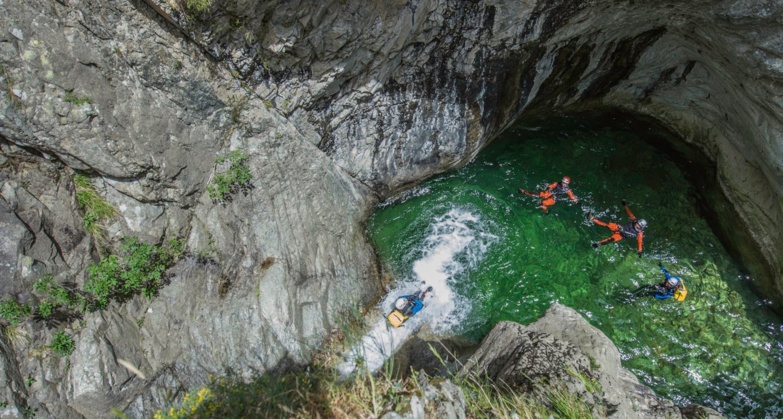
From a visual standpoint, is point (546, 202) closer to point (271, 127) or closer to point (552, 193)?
point (552, 193)

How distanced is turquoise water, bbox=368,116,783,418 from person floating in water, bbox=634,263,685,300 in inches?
6.2

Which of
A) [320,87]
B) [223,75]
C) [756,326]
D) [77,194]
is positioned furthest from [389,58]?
[756,326]

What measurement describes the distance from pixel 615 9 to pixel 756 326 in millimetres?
8172

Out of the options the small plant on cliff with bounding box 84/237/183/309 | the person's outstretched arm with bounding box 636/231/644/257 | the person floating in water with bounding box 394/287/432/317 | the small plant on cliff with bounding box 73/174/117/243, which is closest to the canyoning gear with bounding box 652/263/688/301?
the person's outstretched arm with bounding box 636/231/644/257

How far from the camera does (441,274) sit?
1041cm

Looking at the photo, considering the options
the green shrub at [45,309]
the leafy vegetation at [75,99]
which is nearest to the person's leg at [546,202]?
the leafy vegetation at [75,99]

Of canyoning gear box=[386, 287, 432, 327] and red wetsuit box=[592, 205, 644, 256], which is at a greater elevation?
canyoning gear box=[386, 287, 432, 327]

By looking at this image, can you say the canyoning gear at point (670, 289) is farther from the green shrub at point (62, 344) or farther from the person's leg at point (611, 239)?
the green shrub at point (62, 344)

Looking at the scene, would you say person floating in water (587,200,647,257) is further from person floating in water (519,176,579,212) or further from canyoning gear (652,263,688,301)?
person floating in water (519,176,579,212)

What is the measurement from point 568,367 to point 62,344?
7784mm

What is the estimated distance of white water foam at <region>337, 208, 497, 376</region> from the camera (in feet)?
31.6

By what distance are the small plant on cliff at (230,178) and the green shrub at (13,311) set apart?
129 inches

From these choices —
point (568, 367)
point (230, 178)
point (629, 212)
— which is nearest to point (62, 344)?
point (230, 178)

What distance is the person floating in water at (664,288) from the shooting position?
9590 millimetres
